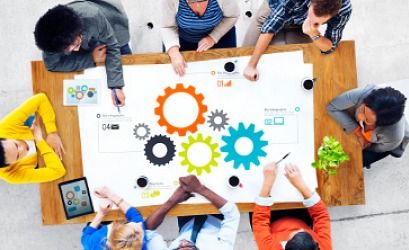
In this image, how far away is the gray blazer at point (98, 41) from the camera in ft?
6.25

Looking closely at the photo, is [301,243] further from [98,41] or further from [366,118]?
[98,41]

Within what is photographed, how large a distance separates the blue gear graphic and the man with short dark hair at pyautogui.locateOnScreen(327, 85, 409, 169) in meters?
0.35

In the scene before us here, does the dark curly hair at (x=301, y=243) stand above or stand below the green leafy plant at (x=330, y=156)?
below

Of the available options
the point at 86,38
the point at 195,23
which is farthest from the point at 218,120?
the point at 86,38

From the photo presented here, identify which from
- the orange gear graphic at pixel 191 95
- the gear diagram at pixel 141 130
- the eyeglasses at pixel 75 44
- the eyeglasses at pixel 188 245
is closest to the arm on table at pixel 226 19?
the orange gear graphic at pixel 191 95

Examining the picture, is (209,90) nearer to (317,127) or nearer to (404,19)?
(317,127)

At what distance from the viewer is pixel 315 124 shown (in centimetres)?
203

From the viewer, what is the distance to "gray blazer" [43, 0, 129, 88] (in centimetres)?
191

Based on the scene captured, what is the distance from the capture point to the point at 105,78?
2.08 m

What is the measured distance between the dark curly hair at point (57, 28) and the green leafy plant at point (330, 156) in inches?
45.2

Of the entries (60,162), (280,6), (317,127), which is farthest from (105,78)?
(317,127)

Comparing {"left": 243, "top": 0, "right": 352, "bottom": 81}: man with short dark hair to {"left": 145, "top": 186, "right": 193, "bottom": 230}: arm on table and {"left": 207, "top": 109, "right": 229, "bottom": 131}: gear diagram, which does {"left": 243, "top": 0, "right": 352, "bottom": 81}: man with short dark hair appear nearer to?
{"left": 207, "top": 109, "right": 229, "bottom": 131}: gear diagram

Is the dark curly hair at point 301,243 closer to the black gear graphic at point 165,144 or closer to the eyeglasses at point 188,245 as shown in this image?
the eyeglasses at point 188,245

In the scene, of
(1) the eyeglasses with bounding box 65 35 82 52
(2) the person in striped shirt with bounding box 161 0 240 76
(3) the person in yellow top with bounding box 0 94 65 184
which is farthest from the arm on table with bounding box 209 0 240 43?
(3) the person in yellow top with bounding box 0 94 65 184
